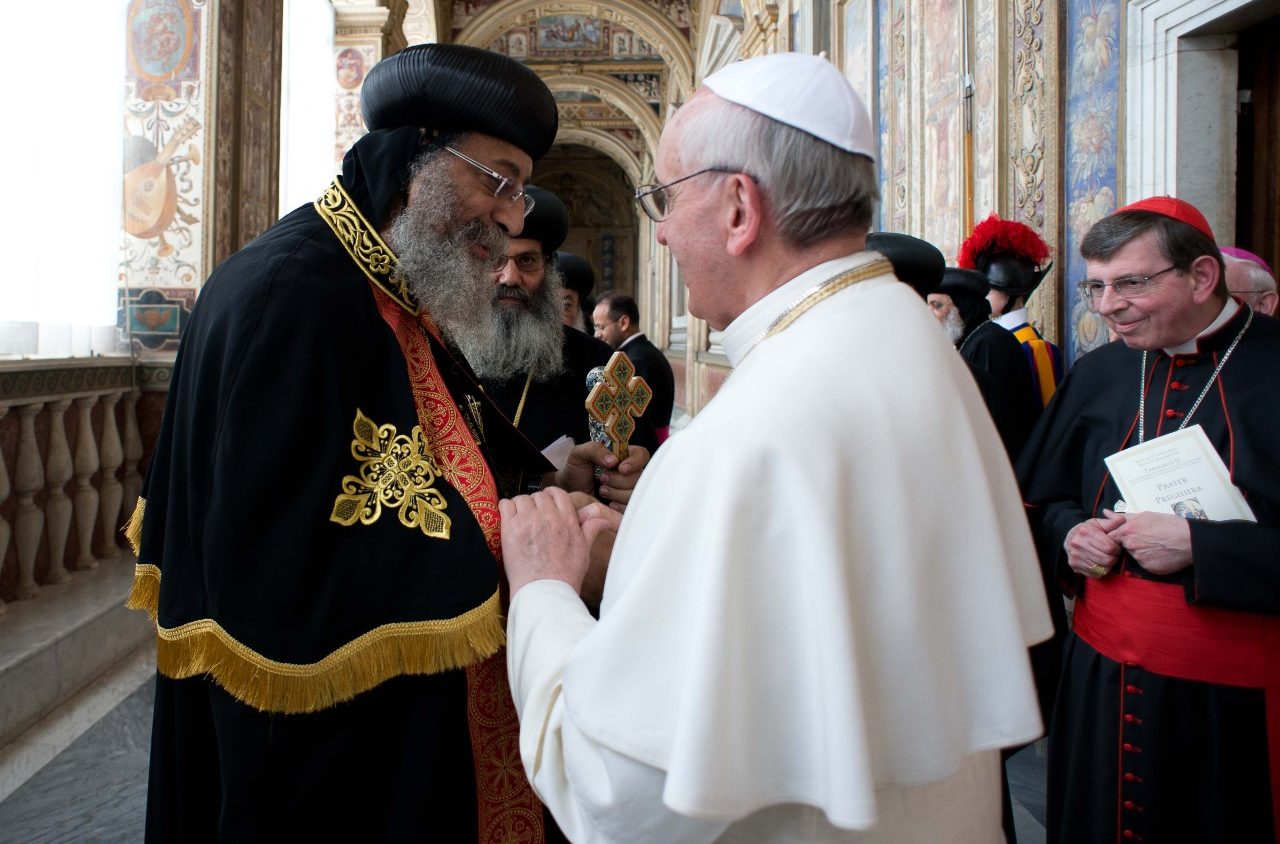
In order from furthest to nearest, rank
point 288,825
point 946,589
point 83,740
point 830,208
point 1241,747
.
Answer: point 83,740 → point 1241,747 → point 288,825 → point 830,208 → point 946,589

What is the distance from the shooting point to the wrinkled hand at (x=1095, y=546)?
2053 mm

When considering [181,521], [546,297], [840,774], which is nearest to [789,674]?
[840,774]

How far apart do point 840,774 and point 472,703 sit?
33.1 inches

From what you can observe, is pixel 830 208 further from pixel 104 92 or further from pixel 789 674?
pixel 104 92

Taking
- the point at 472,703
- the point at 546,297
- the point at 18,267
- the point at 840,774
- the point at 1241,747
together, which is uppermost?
the point at 18,267

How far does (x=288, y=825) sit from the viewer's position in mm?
1385

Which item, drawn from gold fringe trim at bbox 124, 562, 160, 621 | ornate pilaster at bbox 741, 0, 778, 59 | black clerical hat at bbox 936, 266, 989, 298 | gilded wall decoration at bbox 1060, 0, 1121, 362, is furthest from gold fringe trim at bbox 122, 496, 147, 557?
ornate pilaster at bbox 741, 0, 778, 59

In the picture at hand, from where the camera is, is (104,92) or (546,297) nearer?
(546,297)

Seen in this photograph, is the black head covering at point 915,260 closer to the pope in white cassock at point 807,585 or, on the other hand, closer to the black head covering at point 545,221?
the black head covering at point 545,221

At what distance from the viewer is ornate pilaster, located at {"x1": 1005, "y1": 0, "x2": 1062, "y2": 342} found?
13.7 feet

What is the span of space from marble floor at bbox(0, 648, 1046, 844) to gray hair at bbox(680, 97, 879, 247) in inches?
100

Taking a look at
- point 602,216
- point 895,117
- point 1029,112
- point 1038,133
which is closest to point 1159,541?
point 1038,133

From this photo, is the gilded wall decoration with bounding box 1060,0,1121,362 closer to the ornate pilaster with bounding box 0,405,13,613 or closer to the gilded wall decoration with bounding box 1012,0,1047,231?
the gilded wall decoration with bounding box 1012,0,1047,231

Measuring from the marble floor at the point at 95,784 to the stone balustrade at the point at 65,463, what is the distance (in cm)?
77
